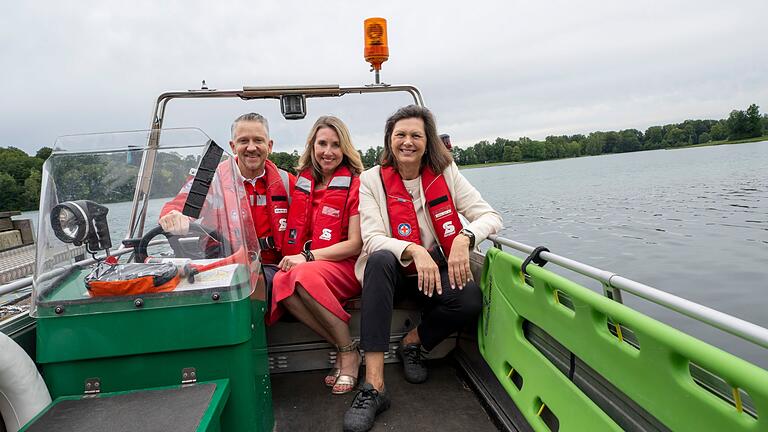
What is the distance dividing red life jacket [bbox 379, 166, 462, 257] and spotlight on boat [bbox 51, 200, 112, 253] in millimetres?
1325

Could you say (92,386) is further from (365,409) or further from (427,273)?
(427,273)

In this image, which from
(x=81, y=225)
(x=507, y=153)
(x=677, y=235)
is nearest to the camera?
(x=81, y=225)

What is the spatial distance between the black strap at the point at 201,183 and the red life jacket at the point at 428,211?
3.38 ft

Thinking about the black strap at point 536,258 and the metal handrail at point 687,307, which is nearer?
the metal handrail at point 687,307

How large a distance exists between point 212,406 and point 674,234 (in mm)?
13209

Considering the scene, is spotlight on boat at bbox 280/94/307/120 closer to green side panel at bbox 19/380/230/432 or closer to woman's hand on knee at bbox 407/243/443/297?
woman's hand on knee at bbox 407/243/443/297

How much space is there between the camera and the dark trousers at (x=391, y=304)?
222 centimetres

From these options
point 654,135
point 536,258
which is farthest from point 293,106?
point 654,135

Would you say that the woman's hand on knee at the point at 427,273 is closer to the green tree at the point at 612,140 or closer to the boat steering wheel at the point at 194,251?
the boat steering wheel at the point at 194,251

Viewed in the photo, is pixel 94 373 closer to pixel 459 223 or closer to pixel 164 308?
pixel 164 308

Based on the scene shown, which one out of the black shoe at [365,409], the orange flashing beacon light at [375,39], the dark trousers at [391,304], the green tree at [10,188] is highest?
the orange flashing beacon light at [375,39]

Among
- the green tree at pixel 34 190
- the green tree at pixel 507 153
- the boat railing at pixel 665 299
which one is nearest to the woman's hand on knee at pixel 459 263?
the boat railing at pixel 665 299

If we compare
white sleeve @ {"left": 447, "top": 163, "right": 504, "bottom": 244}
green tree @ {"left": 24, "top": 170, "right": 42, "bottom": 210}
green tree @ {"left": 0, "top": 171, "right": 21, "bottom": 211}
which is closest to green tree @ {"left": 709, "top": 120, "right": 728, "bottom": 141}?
white sleeve @ {"left": 447, "top": 163, "right": 504, "bottom": 244}

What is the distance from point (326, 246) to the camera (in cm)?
260
